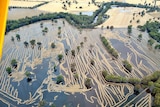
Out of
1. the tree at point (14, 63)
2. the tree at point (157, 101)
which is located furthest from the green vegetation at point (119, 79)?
the tree at point (14, 63)

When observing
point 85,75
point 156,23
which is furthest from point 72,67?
point 156,23

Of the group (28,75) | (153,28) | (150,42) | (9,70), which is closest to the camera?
(28,75)

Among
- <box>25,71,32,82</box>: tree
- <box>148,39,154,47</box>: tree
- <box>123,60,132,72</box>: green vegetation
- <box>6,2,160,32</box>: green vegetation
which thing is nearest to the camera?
<box>25,71,32,82</box>: tree

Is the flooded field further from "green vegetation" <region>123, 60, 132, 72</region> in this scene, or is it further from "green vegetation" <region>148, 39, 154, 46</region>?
"green vegetation" <region>148, 39, 154, 46</region>

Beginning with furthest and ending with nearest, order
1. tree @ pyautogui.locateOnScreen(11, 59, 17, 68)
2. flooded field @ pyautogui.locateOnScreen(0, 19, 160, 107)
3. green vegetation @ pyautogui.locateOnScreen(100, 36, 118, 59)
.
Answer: green vegetation @ pyautogui.locateOnScreen(100, 36, 118, 59), tree @ pyautogui.locateOnScreen(11, 59, 17, 68), flooded field @ pyautogui.locateOnScreen(0, 19, 160, 107)

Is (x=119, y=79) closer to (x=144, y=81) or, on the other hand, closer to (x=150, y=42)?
(x=144, y=81)

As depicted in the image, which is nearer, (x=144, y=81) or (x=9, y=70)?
(x=144, y=81)

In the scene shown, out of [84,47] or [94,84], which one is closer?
[94,84]

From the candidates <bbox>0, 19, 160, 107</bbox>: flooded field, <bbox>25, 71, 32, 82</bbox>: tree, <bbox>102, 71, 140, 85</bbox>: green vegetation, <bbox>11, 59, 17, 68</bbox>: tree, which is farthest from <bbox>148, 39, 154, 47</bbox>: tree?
<bbox>11, 59, 17, 68</bbox>: tree

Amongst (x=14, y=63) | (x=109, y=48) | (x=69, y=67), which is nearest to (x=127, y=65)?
(x=109, y=48)

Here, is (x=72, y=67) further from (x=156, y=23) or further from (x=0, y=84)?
(x=156, y=23)

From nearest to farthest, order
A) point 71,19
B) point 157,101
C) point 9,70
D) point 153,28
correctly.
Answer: point 157,101 < point 9,70 < point 153,28 < point 71,19
